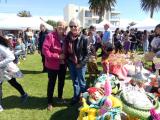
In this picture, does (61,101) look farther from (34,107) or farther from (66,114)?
(66,114)

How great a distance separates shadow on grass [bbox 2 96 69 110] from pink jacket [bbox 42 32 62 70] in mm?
1051

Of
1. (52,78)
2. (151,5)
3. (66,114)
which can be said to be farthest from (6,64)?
(151,5)

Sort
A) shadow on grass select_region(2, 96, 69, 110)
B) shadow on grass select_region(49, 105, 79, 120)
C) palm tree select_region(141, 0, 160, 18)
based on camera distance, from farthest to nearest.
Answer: palm tree select_region(141, 0, 160, 18) < shadow on grass select_region(2, 96, 69, 110) < shadow on grass select_region(49, 105, 79, 120)

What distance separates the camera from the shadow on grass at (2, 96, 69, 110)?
7785 millimetres

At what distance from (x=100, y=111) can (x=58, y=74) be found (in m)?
2.98

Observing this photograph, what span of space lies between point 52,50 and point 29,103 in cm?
159

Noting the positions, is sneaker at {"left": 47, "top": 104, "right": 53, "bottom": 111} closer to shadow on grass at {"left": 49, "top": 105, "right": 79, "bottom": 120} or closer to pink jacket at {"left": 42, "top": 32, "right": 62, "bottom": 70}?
shadow on grass at {"left": 49, "top": 105, "right": 79, "bottom": 120}

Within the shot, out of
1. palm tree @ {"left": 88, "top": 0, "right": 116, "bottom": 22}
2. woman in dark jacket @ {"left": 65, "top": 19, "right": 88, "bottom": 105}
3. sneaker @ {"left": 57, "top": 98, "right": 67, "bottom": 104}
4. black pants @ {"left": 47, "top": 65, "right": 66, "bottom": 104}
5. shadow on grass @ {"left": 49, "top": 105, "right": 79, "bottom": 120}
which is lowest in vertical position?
shadow on grass @ {"left": 49, "top": 105, "right": 79, "bottom": 120}

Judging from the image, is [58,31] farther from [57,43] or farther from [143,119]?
[143,119]

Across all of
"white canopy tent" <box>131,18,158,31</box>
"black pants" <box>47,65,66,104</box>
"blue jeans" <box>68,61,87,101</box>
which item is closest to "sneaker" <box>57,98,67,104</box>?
"black pants" <box>47,65,66,104</box>

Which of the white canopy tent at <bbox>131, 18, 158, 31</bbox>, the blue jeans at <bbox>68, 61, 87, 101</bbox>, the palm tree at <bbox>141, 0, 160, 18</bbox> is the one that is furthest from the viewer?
the palm tree at <bbox>141, 0, 160, 18</bbox>

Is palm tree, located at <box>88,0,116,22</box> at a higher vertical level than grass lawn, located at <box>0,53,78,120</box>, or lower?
higher

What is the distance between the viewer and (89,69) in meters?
11.1

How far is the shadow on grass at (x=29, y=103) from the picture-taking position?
7.79m
